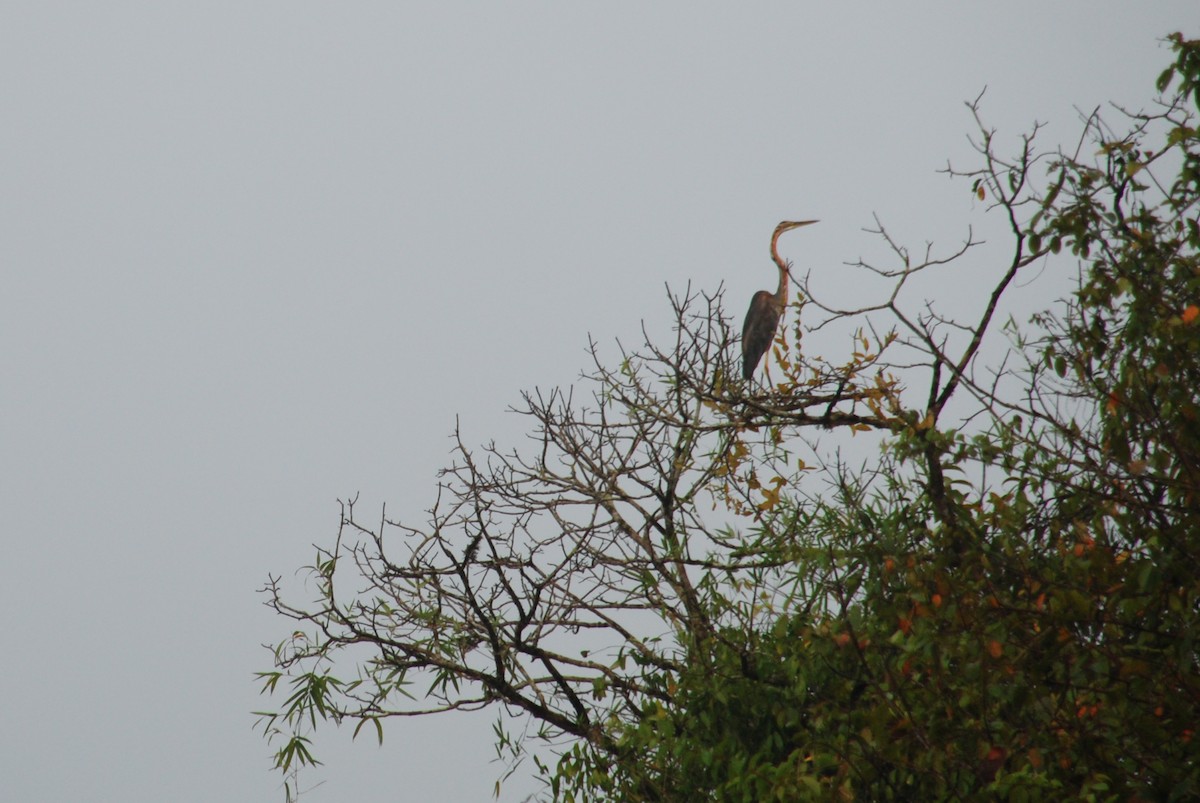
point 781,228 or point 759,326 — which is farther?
point 759,326

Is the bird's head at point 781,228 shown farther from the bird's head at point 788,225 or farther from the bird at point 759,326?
the bird at point 759,326

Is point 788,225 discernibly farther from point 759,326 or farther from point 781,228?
point 759,326

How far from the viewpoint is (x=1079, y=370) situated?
260cm

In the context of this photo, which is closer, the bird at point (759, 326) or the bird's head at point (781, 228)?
the bird's head at point (781, 228)

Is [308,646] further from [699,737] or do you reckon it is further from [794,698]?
[794,698]

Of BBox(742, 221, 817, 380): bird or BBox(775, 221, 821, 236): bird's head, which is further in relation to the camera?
BBox(742, 221, 817, 380): bird

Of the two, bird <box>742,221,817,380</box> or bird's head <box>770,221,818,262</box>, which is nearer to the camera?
bird's head <box>770,221,818,262</box>

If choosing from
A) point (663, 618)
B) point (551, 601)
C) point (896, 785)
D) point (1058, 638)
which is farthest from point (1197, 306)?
point (551, 601)

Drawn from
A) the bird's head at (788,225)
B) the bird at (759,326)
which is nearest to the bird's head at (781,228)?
the bird's head at (788,225)

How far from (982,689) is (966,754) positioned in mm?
375

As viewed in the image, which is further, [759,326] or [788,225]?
[759,326]

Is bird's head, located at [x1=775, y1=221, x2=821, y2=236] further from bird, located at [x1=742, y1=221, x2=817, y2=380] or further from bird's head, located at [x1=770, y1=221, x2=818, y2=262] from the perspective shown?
bird, located at [x1=742, y1=221, x2=817, y2=380]

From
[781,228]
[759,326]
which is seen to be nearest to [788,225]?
[781,228]

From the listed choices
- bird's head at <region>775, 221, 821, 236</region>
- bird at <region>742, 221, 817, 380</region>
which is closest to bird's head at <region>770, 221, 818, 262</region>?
bird's head at <region>775, 221, 821, 236</region>
